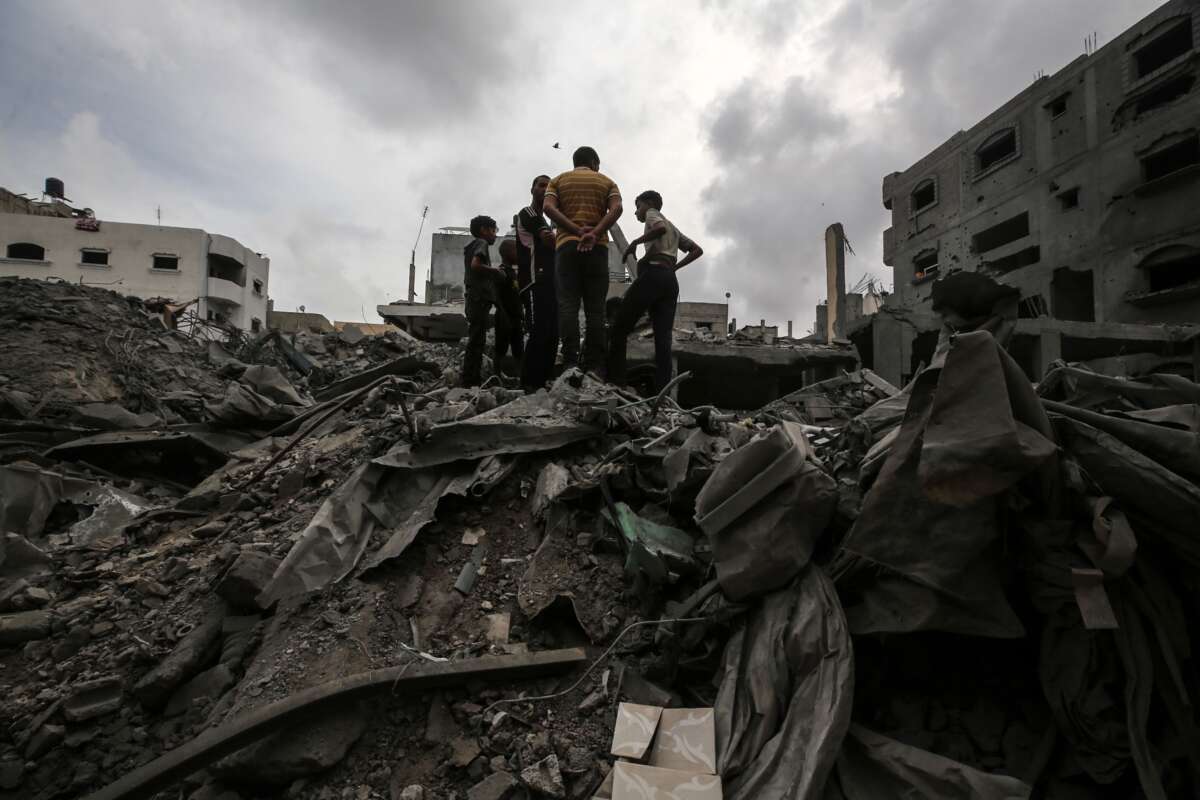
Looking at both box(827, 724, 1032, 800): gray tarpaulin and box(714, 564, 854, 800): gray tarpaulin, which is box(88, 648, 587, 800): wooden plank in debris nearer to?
box(714, 564, 854, 800): gray tarpaulin

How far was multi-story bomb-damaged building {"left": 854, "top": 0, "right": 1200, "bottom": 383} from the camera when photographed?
1039 cm

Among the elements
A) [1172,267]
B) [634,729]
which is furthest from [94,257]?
[1172,267]

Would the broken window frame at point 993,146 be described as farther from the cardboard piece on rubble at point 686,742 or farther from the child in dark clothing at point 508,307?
the cardboard piece on rubble at point 686,742

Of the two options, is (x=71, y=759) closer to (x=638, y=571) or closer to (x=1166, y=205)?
(x=638, y=571)

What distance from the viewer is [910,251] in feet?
68.5

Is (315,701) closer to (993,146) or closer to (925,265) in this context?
(925,265)

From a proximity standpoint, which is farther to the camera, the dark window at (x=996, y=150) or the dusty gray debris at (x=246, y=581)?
the dark window at (x=996, y=150)

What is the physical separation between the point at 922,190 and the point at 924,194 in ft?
0.57

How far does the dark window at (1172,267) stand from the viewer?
1322 cm

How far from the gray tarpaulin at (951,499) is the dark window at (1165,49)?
67.2 feet

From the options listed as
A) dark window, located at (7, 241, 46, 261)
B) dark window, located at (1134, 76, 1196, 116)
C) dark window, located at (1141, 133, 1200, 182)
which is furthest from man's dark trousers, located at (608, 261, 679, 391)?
dark window, located at (7, 241, 46, 261)

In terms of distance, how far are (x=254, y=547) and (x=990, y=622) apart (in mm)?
2648

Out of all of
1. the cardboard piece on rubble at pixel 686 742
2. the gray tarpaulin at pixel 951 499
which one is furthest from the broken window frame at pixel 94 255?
the gray tarpaulin at pixel 951 499

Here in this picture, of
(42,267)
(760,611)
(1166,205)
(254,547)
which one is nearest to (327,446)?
(254,547)
